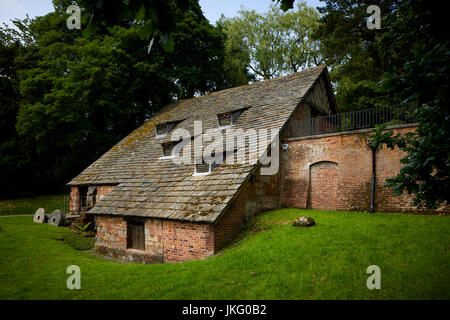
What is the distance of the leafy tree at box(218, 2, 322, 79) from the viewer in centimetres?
2883

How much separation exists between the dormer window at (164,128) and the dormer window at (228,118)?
4521mm

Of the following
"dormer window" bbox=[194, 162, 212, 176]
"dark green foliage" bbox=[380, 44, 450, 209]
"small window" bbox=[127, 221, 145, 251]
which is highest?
"dark green foliage" bbox=[380, 44, 450, 209]

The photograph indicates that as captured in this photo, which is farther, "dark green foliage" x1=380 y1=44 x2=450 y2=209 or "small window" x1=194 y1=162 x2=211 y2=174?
"small window" x1=194 y1=162 x2=211 y2=174

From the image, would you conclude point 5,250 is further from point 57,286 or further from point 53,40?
point 53,40

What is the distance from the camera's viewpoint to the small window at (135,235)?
11.2m

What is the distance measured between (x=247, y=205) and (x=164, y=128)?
9881 mm

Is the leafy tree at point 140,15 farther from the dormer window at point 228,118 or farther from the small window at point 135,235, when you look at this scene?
the dormer window at point 228,118

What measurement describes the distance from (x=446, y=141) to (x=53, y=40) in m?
28.4

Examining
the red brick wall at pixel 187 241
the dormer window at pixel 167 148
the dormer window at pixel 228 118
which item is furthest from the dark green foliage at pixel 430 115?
the dormer window at pixel 167 148

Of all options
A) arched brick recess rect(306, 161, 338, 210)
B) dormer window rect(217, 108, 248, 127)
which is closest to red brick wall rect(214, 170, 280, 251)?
arched brick recess rect(306, 161, 338, 210)

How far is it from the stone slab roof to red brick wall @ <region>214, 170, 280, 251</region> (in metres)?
0.56

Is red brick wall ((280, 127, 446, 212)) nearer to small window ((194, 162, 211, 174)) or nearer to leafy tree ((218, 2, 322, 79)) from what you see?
small window ((194, 162, 211, 174))

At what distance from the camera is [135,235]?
11.4 m
